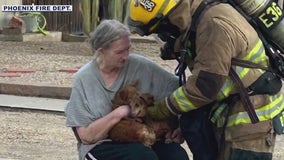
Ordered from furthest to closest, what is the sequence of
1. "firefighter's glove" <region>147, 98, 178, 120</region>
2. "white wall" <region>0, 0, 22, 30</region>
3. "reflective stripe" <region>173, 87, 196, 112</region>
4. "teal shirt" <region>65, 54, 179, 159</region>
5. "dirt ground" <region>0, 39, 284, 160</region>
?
"white wall" <region>0, 0, 22, 30</region>, "dirt ground" <region>0, 39, 284, 160</region>, "teal shirt" <region>65, 54, 179, 159</region>, "firefighter's glove" <region>147, 98, 178, 120</region>, "reflective stripe" <region>173, 87, 196, 112</region>

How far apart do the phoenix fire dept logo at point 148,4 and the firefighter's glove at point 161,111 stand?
486 millimetres

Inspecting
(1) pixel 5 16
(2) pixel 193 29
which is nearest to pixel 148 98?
(2) pixel 193 29

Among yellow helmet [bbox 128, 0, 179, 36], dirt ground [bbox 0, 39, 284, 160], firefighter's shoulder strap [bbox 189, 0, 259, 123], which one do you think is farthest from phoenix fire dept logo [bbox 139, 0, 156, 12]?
dirt ground [bbox 0, 39, 284, 160]

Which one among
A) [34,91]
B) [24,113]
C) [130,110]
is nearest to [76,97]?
[130,110]

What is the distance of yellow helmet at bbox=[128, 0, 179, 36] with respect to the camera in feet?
10.8

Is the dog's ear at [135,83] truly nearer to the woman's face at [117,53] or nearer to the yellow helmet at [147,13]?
the woman's face at [117,53]

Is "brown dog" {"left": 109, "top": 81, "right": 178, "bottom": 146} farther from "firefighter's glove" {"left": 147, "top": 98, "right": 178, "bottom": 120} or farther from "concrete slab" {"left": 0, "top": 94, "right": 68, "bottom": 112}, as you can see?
"concrete slab" {"left": 0, "top": 94, "right": 68, "bottom": 112}

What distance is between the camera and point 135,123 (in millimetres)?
3691

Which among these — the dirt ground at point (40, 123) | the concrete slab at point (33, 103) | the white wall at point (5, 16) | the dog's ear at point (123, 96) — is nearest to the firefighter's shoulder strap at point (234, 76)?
the dog's ear at point (123, 96)

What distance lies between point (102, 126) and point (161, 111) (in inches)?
13.7

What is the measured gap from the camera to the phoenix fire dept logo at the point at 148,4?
3.30 metres

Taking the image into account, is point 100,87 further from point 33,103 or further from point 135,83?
point 33,103

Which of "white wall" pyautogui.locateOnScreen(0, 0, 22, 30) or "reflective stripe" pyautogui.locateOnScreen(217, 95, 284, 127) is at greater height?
"reflective stripe" pyautogui.locateOnScreen(217, 95, 284, 127)

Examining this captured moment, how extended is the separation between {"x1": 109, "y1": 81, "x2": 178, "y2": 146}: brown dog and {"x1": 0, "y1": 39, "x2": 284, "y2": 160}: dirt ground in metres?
2.73
